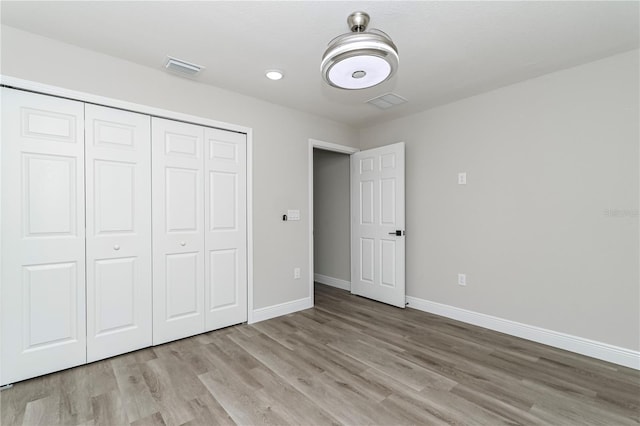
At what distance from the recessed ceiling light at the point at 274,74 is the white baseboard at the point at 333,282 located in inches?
124

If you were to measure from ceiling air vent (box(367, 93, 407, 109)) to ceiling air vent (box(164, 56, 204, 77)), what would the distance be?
Answer: 182 cm

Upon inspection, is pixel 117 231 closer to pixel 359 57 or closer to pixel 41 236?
pixel 41 236

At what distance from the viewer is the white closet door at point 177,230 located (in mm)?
2777

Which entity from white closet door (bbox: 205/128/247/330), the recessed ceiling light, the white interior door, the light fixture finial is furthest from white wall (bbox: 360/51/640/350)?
white closet door (bbox: 205/128/247/330)

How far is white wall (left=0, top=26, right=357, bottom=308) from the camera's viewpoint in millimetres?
2260

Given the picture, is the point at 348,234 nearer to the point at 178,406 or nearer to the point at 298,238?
the point at 298,238

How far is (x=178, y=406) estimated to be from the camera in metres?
1.91

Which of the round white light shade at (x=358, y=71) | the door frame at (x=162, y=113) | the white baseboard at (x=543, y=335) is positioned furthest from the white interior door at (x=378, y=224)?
the round white light shade at (x=358, y=71)

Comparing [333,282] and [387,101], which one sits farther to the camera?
[333,282]

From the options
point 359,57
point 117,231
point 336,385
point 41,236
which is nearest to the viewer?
point 359,57

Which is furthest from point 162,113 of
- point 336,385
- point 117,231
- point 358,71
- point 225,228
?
point 336,385

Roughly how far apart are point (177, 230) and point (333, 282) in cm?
283

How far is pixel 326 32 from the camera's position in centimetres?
214

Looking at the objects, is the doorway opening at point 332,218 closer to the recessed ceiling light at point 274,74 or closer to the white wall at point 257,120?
the white wall at point 257,120
